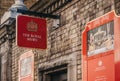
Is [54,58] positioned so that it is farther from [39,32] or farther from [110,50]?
[110,50]

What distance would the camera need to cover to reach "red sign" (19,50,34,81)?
12.4 meters

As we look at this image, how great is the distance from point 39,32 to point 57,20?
0.63 metres

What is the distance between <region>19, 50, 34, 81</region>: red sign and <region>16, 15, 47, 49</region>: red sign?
131cm

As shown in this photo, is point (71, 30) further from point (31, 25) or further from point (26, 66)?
point (26, 66)

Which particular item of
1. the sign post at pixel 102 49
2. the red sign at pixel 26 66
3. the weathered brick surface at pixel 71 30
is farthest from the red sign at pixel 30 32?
the sign post at pixel 102 49

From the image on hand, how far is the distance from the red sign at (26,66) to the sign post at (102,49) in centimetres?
320

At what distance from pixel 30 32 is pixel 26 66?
6.94 ft

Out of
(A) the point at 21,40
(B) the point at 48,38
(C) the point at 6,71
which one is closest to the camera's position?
(A) the point at 21,40

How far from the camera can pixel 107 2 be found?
9031mm

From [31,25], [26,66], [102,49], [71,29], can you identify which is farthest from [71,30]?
[26,66]

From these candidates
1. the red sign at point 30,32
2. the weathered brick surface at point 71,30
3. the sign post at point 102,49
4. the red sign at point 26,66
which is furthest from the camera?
the red sign at point 26,66

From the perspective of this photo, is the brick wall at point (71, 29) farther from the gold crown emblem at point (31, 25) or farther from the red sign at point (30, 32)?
the gold crown emblem at point (31, 25)

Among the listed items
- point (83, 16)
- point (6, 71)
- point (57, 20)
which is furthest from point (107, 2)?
point (6, 71)

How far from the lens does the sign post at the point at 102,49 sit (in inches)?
329
